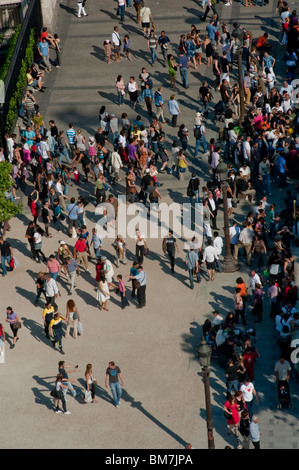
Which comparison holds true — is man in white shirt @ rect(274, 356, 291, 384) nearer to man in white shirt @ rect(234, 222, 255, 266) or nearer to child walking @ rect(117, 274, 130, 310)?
child walking @ rect(117, 274, 130, 310)

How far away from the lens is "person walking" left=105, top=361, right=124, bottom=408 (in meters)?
30.2

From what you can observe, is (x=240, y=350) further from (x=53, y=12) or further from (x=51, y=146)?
(x=53, y=12)

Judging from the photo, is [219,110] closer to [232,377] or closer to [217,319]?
[217,319]

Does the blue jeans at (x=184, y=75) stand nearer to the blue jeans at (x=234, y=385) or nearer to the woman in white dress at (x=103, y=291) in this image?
the woman in white dress at (x=103, y=291)

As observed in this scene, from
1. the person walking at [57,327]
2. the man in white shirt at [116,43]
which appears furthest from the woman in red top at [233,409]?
the man in white shirt at [116,43]

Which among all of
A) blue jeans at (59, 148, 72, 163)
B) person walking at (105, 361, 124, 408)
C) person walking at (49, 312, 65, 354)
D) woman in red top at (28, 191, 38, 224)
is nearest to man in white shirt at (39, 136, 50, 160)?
blue jeans at (59, 148, 72, 163)

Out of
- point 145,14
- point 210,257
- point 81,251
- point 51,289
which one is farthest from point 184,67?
point 51,289

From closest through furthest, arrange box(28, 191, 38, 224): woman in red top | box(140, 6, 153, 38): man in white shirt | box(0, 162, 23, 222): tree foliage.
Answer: box(0, 162, 23, 222): tree foliage → box(28, 191, 38, 224): woman in red top → box(140, 6, 153, 38): man in white shirt

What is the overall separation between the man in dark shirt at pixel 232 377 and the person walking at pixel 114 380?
267cm

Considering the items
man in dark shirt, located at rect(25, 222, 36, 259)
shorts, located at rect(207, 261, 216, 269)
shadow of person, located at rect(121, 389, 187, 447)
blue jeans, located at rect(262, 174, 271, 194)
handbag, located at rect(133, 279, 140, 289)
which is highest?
blue jeans, located at rect(262, 174, 271, 194)

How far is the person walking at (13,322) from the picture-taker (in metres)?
32.6

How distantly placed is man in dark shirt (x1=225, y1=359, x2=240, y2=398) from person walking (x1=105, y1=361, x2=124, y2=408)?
2670 mm
